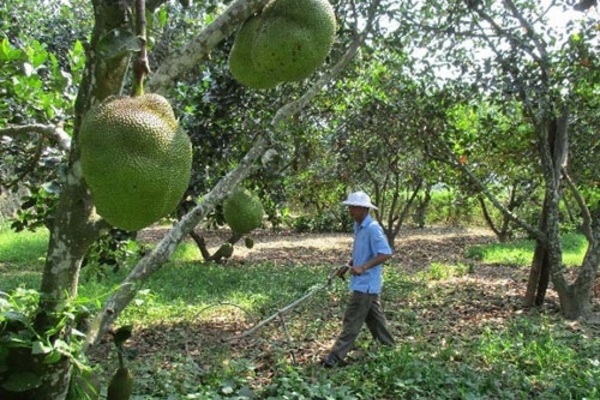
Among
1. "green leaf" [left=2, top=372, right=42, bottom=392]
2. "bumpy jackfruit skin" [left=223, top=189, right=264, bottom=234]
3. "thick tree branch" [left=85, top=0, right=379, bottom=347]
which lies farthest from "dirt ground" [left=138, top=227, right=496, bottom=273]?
"green leaf" [left=2, top=372, right=42, bottom=392]

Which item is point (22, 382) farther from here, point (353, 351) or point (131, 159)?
point (353, 351)

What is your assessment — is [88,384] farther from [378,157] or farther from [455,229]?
[455,229]

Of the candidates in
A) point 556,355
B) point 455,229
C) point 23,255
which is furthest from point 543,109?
point 455,229

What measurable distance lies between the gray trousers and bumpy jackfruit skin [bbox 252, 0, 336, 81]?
284 centimetres

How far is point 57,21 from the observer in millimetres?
8297

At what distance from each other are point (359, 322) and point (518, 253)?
666cm

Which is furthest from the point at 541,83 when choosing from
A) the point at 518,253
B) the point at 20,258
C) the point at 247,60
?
the point at 20,258

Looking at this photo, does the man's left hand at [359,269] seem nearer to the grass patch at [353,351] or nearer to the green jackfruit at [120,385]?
the grass patch at [353,351]

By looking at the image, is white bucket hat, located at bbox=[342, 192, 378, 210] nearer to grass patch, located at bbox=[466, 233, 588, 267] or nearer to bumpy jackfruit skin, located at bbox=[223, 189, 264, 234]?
bumpy jackfruit skin, located at bbox=[223, 189, 264, 234]

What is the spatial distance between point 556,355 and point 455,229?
12775mm

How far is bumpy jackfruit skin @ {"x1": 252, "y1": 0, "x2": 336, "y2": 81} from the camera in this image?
5.61ft

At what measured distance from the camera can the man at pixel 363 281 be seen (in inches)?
169

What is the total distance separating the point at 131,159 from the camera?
1.24m

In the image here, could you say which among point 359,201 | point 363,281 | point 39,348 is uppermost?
point 359,201
